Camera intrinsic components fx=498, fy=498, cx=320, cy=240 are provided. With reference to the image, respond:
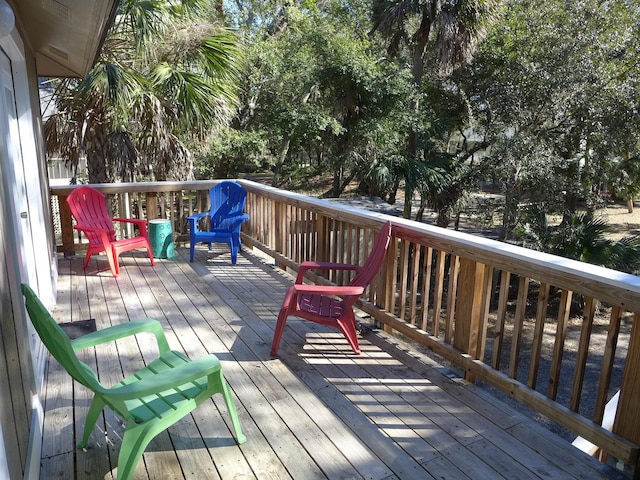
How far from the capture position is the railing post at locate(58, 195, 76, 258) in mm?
5398

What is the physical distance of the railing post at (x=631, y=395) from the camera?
1.92 metres

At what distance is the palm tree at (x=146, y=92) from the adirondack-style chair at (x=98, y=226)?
4.26ft

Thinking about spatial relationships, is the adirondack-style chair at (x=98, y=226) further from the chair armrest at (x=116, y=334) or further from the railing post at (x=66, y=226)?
the chair armrest at (x=116, y=334)

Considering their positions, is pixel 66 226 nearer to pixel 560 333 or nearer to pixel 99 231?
pixel 99 231

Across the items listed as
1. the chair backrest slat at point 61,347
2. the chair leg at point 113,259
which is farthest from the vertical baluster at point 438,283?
the chair leg at point 113,259

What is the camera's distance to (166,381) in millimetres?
1822

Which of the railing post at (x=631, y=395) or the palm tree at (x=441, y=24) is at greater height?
the palm tree at (x=441, y=24)

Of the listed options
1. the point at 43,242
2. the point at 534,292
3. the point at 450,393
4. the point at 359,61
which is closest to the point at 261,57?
the point at 359,61

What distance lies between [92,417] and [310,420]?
98 centimetres

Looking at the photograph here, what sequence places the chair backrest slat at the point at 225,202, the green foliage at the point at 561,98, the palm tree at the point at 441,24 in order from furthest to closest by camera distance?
the palm tree at the point at 441,24
the green foliage at the point at 561,98
the chair backrest slat at the point at 225,202

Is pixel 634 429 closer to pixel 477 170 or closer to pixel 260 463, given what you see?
pixel 260 463

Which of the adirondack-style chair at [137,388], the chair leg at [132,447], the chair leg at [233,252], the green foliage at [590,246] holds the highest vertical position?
the adirondack-style chair at [137,388]

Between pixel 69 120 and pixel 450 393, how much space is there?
6.49 metres

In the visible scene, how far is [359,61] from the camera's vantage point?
10.9 metres
